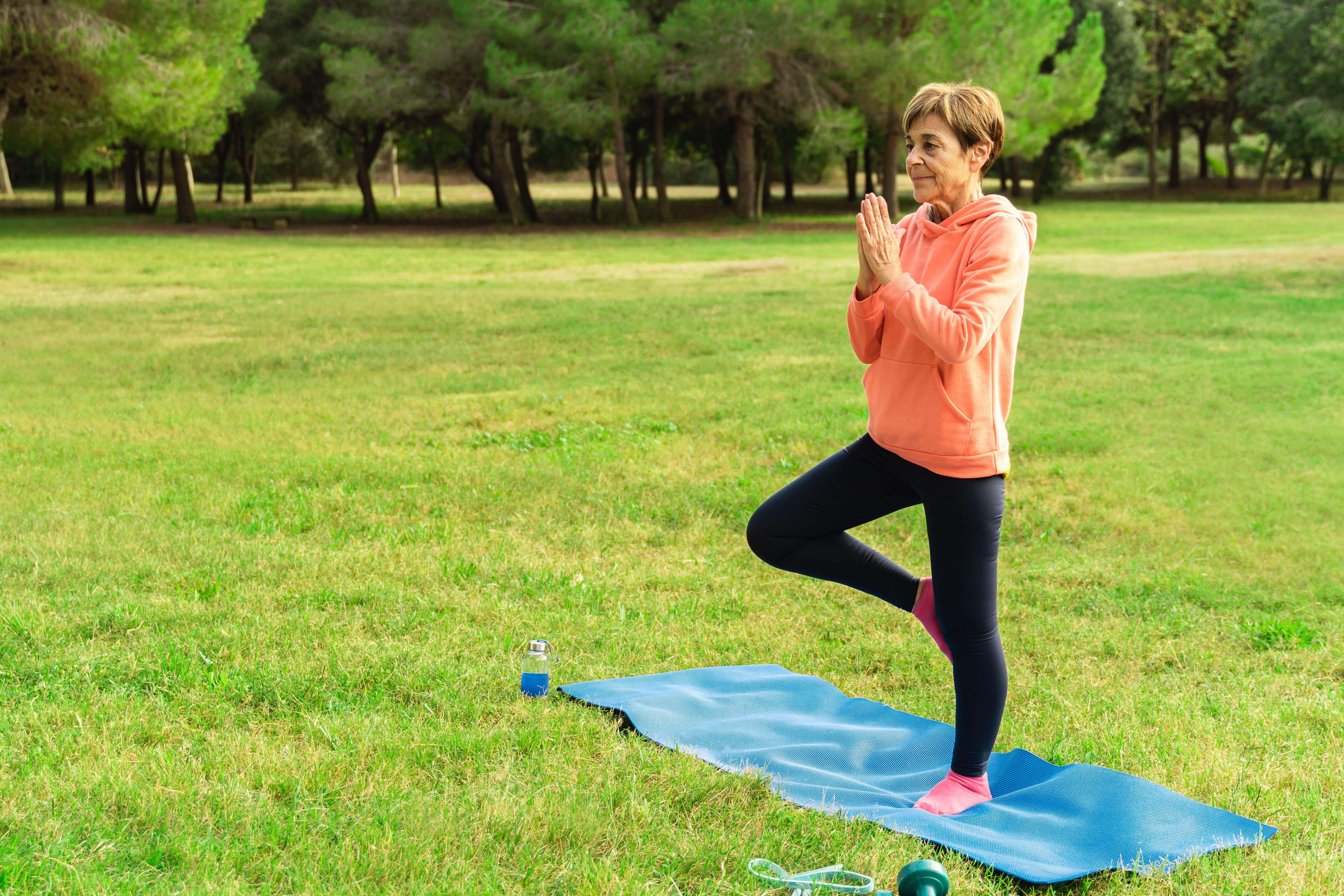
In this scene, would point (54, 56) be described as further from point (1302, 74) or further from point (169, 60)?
point (1302, 74)

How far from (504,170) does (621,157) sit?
477cm

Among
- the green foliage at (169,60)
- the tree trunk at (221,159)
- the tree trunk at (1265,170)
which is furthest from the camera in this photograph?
the tree trunk at (1265,170)

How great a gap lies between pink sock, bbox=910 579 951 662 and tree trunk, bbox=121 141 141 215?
4548 cm

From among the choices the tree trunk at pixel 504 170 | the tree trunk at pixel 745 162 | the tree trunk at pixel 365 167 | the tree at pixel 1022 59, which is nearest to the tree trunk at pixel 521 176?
the tree trunk at pixel 504 170

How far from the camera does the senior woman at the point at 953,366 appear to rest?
303cm

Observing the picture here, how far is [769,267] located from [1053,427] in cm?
1312

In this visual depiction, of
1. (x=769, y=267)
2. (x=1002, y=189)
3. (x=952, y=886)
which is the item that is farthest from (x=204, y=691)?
(x=1002, y=189)

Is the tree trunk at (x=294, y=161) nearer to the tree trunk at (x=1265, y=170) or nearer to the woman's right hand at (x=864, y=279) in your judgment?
the tree trunk at (x=1265, y=170)

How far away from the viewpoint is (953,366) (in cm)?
313

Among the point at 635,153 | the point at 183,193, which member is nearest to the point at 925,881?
the point at 183,193

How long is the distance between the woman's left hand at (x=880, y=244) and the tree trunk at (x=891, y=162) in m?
28.1

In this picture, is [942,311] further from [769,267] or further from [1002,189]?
[1002,189]

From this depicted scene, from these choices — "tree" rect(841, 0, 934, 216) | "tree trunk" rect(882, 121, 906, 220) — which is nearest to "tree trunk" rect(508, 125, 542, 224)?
"tree trunk" rect(882, 121, 906, 220)

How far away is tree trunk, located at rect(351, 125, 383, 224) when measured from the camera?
128 ft
